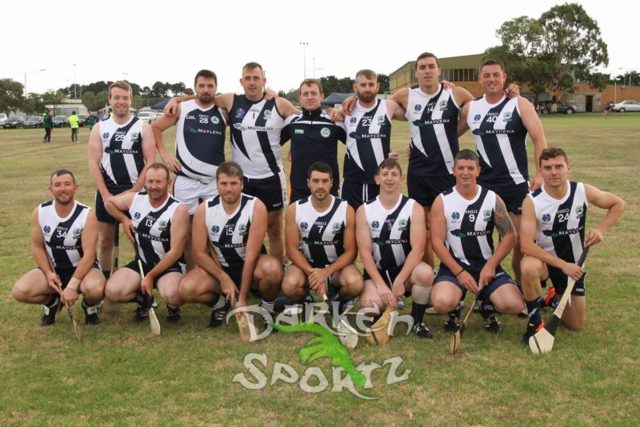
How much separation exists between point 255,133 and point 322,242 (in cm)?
135

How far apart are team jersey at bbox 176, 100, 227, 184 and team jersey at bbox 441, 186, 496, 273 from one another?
2.16 metres

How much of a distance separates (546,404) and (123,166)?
4.00 metres

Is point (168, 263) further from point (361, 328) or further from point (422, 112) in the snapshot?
point (422, 112)

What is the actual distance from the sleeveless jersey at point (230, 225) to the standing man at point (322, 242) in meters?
0.33

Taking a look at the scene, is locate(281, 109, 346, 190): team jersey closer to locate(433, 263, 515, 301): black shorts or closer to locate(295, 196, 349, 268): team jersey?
locate(295, 196, 349, 268): team jersey

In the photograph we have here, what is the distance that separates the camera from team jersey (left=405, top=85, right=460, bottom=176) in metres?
5.55

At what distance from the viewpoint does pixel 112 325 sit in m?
5.09

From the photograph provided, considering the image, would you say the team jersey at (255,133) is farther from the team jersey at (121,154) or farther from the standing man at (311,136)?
the team jersey at (121,154)

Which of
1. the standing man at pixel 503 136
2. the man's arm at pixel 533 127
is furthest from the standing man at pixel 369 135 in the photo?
the man's arm at pixel 533 127

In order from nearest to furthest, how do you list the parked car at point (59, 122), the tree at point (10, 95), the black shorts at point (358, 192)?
the black shorts at point (358, 192), the parked car at point (59, 122), the tree at point (10, 95)

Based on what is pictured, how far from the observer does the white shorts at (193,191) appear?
227 inches

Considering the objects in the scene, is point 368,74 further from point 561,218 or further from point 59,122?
point 59,122

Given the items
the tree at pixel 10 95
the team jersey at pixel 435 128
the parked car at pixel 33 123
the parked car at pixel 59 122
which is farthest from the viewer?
the tree at pixel 10 95

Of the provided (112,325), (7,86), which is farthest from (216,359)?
(7,86)
